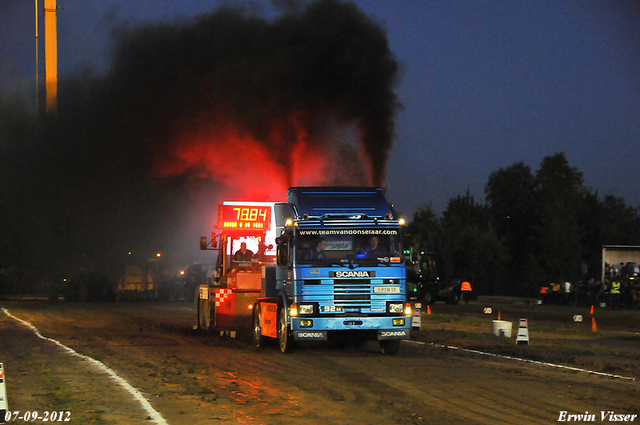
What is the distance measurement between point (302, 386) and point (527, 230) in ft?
275

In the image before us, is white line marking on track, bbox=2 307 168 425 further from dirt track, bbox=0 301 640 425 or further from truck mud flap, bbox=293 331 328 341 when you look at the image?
truck mud flap, bbox=293 331 328 341

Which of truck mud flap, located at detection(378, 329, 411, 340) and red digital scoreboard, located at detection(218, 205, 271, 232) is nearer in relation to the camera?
truck mud flap, located at detection(378, 329, 411, 340)

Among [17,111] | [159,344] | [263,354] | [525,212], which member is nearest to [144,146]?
[17,111]

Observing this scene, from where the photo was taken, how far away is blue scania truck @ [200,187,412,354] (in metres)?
15.5

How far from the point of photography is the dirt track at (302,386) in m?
9.45

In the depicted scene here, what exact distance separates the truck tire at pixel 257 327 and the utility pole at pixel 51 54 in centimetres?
639

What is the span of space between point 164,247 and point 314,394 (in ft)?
157

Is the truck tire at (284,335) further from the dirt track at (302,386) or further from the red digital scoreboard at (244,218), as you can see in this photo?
the red digital scoreboard at (244,218)

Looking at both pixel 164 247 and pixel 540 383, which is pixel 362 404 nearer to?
pixel 540 383

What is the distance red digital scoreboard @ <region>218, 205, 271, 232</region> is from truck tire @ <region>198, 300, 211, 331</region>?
7.51 ft

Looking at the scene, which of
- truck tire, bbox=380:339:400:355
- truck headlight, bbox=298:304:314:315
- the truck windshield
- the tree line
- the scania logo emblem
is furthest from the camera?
the tree line

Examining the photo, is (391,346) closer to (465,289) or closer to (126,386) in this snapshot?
(126,386)

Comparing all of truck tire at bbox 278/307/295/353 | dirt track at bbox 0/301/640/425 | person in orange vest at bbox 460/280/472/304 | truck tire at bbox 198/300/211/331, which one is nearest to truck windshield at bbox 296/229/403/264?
truck tire at bbox 278/307/295/353

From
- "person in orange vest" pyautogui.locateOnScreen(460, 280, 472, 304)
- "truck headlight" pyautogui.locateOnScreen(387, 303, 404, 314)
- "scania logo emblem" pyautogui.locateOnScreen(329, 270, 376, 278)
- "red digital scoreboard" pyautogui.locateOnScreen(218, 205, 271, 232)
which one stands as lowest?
"person in orange vest" pyautogui.locateOnScreen(460, 280, 472, 304)
